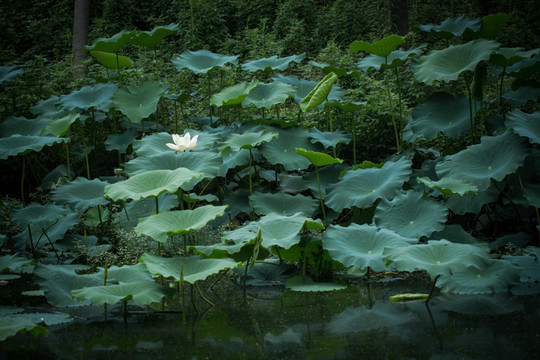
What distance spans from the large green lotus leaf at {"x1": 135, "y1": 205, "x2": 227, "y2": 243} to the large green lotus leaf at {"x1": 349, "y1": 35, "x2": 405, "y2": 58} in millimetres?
1979

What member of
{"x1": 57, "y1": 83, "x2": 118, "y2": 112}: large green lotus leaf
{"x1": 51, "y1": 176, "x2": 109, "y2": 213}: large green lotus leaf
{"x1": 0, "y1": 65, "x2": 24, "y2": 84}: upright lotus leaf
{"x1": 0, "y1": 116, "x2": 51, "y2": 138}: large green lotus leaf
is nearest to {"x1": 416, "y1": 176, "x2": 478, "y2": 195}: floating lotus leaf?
{"x1": 51, "y1": 176, "x2": 109, "y2": 213}: large green lotus leaf

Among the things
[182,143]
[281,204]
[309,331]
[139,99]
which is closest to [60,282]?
[182,143]

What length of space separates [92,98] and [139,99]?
18.7 inches

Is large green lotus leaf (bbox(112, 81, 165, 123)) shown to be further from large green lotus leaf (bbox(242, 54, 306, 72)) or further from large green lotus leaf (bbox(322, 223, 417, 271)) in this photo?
large green lotus leaf (bbox(322, 223, 417, 271))

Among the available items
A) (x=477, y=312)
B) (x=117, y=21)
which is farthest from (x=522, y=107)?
(x=117, y=21)

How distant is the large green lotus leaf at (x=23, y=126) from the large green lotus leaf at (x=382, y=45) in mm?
2831

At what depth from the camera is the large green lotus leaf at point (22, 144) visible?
12.4 ft

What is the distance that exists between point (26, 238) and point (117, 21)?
873cm

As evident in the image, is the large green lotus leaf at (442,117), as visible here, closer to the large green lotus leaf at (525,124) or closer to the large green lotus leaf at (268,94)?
the large green lotus leaf at (525,124)

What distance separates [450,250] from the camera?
2.55 m

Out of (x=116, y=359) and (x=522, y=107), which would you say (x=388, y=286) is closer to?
(x=116, y=359)

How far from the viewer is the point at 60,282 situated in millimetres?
2561

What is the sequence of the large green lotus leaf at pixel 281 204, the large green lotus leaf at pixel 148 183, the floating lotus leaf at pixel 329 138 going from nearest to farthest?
the large green lotus leaf at pixel 148 183 < the large green lotus leaf at pixel 281 204 < the floating lotus leaf at pixel 329 138

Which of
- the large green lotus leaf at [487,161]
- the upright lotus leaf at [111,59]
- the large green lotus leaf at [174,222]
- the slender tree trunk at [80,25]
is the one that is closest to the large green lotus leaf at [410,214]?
the large green lotus leaf at [487,161]
